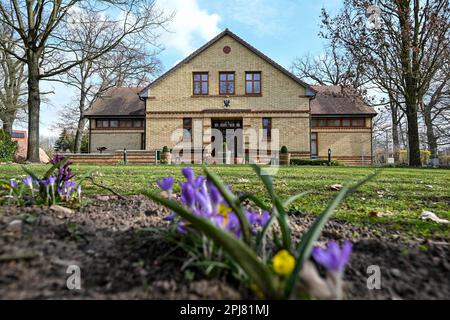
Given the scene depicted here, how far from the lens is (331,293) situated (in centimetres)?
89

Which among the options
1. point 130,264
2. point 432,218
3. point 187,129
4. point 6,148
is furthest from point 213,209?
point 187,129

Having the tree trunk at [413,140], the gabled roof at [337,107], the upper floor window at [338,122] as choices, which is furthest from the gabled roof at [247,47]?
the tree trunk at [413,140]

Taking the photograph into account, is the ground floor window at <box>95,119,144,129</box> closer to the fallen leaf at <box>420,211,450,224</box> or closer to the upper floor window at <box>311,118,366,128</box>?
the upper floor window at <box>311,118,366,128</box>

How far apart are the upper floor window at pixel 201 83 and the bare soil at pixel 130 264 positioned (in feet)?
72.6

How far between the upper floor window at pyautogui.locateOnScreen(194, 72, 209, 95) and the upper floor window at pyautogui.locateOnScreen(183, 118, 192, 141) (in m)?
2.20

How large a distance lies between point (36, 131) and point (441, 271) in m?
19.6

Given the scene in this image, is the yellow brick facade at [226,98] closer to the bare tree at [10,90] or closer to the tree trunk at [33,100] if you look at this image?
the tree trunk at [33,100]

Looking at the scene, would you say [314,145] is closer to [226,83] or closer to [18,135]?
[226,83]

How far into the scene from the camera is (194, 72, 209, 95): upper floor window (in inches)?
911

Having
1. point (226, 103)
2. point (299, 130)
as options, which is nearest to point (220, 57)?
point (226, 103)

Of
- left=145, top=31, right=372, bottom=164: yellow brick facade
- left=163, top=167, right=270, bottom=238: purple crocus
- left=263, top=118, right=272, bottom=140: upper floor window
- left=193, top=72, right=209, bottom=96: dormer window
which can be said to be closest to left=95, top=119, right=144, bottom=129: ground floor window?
left=145, top=31, right=372, bottom=164: yellow brick facade

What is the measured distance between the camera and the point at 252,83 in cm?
2303

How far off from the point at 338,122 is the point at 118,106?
19.3 metres
